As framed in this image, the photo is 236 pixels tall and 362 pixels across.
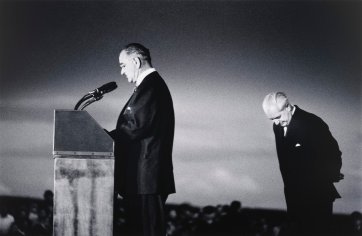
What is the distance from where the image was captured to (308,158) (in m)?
3.83

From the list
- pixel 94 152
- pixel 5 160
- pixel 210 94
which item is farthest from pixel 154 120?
pixel 5 160

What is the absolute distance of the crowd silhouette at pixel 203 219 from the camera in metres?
4.04

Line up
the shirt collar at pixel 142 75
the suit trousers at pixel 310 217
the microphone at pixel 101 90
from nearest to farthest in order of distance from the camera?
1. the microphone at pixel 101 90
2. the shirt collar at pixel 142 75
3. the suit trousers at pixel 310 217

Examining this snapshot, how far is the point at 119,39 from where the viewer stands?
14.0 ft

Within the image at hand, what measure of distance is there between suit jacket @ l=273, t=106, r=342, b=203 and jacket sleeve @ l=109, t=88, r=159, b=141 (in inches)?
50.4

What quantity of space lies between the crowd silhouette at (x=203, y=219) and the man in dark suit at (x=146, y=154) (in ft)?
3.33

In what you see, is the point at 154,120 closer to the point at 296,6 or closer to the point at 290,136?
the point at 290,136

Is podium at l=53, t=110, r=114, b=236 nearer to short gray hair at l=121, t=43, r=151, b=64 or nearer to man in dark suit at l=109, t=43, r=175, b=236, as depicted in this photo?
man in dark suit at l=109, t=43, r=175, b=236

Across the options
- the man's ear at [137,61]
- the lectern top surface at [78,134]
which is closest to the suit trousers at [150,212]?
the lectern top surface at [78,134]

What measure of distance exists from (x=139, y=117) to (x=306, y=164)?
150 cm

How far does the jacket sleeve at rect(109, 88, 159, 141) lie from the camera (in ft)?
9.73

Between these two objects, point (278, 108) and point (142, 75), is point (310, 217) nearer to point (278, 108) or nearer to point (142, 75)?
point (278, 108)

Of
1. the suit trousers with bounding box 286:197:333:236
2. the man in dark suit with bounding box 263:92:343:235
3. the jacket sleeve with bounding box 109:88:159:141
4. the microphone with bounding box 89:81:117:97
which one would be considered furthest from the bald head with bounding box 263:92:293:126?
the microphone with bounding box 89:81:117:97

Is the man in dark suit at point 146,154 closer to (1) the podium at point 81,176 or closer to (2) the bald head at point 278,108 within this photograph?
(1) the podium at point 81,176
